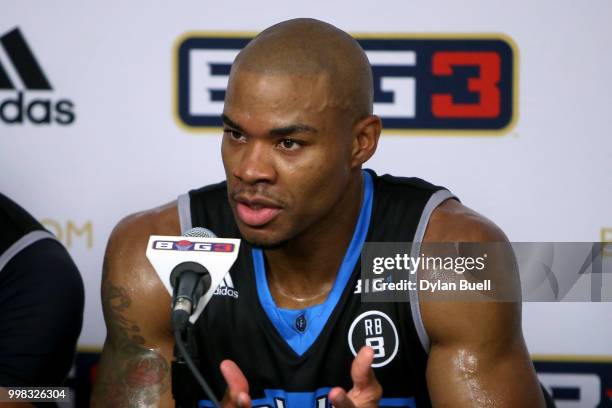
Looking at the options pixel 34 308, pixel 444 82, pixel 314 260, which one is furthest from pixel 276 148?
pixel 444 82

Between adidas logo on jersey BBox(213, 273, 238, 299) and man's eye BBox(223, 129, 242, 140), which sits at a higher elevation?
man's eye BBox(223, 129, 242, 140)

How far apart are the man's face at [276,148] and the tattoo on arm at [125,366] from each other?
0.31 meters

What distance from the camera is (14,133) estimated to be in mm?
2367

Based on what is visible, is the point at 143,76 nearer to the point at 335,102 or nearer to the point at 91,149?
the point at 91,149

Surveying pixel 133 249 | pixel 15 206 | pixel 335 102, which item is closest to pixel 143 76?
pixel 15 206

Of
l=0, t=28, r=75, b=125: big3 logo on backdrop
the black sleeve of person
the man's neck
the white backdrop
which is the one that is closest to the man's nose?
the man's neck

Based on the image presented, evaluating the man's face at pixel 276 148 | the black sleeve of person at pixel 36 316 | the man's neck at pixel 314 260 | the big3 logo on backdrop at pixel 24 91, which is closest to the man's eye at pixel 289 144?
the man's face at pixel 276 148

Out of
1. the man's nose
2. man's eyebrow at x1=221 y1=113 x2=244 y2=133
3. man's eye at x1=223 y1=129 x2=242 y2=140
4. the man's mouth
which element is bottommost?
the man's mouth

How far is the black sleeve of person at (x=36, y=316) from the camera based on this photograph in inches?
75.2

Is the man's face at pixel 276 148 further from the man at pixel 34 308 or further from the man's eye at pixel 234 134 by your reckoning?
the man at pixel 34 308

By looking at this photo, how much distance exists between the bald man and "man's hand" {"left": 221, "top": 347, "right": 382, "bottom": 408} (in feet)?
0.07

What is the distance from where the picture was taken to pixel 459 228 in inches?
71.9

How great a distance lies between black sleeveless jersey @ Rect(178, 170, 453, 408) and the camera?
180 centimetres

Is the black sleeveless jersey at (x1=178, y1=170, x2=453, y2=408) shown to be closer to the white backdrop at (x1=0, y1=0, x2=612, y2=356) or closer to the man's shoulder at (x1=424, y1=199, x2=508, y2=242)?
the man's shoulder at (x1=424, y1=199, x2=508, y2=242)
